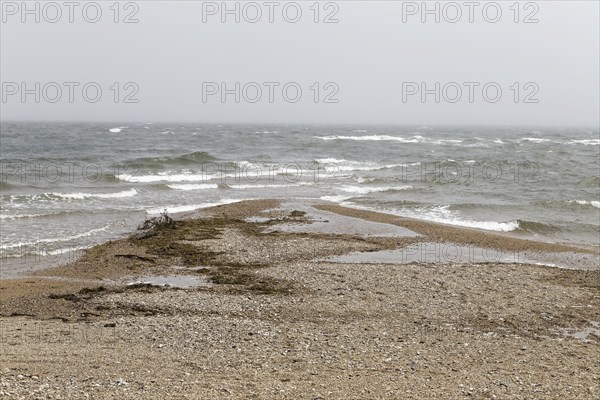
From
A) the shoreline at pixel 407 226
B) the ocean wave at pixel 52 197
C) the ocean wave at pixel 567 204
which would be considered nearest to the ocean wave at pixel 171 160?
the ocean wave at pixel 52 197

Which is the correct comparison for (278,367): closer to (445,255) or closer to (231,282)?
(231,282)

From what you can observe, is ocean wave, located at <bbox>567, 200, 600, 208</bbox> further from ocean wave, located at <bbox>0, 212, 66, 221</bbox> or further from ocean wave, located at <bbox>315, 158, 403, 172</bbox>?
ocean wave, located at <bbox>0, 212, 66, 221</bbox>

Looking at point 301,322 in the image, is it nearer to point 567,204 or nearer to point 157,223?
point 157,223

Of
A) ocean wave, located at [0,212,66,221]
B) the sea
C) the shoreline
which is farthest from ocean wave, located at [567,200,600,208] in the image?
ocean wave, located at [0,212,66,221]

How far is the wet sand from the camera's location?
777 cm

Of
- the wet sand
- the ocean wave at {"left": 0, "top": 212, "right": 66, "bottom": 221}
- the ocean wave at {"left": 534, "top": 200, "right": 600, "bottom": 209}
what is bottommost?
the wet sand

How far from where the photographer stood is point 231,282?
13.3 metres

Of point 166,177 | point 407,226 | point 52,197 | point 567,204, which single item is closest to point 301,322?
point 407,226

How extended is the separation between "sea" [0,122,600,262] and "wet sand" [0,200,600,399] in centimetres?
393

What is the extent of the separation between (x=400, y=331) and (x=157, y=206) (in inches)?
667

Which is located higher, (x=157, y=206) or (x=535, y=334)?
(x=157, y=206)

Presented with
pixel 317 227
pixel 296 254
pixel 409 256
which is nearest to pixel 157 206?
pixel 317 227

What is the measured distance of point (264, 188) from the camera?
32.1 meters

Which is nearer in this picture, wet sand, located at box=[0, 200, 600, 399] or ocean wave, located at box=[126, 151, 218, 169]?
wet sand, located at box=[0, 200, 600, 399]
